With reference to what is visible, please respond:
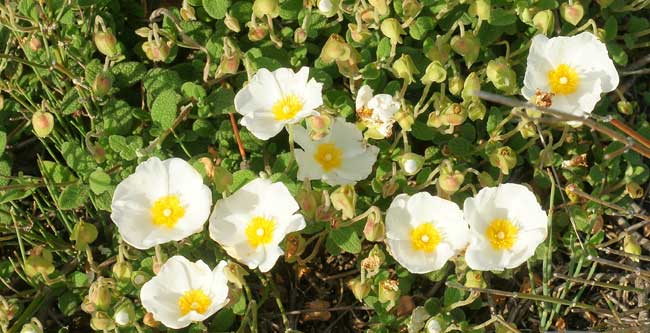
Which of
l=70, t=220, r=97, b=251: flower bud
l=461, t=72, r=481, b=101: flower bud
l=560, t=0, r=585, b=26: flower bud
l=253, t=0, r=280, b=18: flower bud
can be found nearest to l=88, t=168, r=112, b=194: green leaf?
l=70, t=220, r=97, b=251: flower bud

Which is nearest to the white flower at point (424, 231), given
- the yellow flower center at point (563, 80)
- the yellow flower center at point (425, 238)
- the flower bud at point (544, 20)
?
the yellow flower center at point (425, 238)

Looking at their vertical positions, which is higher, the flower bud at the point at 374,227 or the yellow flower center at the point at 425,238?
the flower bud at the point at 374,227

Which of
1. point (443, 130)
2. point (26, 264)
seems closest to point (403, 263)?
point (443, 130)

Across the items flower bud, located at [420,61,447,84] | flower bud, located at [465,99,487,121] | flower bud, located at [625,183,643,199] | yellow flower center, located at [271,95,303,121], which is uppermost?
flower bud, located at [420,61,447,84]

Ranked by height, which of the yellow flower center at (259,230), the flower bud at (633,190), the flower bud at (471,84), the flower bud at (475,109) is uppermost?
the flower bud at (471,84)

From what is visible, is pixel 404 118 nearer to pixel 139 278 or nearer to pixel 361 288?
pixel 361 288

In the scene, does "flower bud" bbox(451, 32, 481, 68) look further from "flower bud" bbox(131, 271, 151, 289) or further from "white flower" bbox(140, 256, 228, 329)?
"flower bud" bbox(131, 271, 151, 289)

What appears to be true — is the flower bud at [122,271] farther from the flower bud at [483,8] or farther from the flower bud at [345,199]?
the flower bud at [483,8]

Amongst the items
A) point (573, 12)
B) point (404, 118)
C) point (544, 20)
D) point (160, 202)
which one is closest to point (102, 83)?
point (160, 202)
